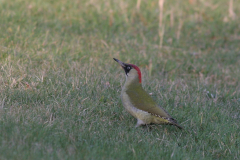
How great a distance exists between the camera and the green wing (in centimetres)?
471

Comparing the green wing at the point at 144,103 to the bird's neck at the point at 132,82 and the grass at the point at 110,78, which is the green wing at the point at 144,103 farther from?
the grass at the point at 110,78

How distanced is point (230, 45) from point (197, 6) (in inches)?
85.8

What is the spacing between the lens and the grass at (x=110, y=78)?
411 centimetres

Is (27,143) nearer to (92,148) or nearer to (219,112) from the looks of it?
(92,148)

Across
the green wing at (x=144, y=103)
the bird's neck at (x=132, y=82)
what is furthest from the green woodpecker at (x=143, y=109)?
the bird's neck at (x=132, y=82)

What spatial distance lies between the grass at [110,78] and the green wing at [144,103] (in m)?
0.29

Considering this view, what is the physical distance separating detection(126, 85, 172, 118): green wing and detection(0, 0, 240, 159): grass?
289 millimetres

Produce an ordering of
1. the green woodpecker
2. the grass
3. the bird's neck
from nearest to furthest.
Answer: the grass
the green woodpecker
the bird's neck

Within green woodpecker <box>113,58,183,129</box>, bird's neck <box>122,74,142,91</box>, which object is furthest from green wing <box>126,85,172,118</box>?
bird's neck <box>122,74,142,91</box>

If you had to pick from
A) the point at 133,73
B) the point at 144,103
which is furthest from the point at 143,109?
the point at 133,73

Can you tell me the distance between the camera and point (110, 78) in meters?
6.12

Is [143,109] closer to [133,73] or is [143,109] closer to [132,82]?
[132,82]

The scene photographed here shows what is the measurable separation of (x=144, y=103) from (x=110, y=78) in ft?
4.75

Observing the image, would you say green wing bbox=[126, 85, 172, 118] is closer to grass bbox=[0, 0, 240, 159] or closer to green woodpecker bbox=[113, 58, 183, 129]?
green woodpecker bbox=[113, 58, 183, 129]
